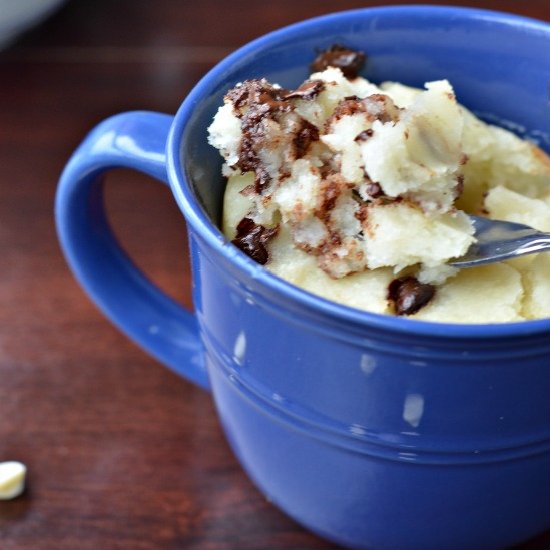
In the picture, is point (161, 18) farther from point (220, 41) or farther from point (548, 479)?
point (548, 479)

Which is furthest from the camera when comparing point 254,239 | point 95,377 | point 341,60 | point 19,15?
point 19,15

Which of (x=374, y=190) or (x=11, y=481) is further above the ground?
(x=374, y=190)

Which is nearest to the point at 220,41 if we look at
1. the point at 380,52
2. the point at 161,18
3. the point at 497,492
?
the point at 161,18

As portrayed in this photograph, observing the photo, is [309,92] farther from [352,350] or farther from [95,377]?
[95,377]

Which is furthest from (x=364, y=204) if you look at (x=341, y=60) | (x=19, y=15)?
(x=19, y=15)

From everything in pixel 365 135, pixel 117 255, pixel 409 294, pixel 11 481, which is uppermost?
pixel 365 135

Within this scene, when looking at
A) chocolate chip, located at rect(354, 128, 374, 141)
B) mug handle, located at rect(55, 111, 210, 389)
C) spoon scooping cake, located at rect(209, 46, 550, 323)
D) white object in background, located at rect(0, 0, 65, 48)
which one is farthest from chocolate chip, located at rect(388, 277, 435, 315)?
white object in background, located at rect(0, 0, 65, 48)
